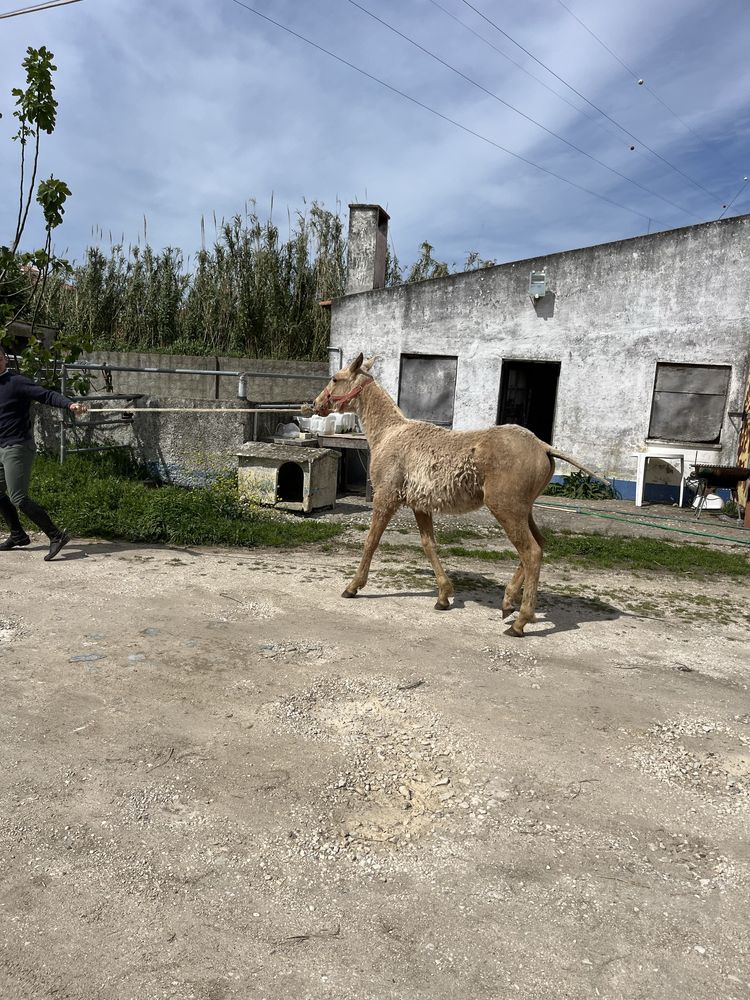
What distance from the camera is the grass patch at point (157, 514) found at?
7.57 m

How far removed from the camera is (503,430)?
17.6 ft

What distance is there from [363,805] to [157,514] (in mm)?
5399

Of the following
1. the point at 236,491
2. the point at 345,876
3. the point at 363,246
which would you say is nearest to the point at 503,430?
the point at 345,876

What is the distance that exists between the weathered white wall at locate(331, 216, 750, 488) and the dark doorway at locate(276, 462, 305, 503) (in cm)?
420

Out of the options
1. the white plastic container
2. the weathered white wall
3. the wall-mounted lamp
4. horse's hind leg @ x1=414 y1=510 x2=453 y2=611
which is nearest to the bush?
the weathered white wall

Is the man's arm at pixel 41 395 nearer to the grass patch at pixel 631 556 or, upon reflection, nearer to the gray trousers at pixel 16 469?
the gray trousers at pixel 16 469

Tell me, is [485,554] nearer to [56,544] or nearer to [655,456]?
[56,544]

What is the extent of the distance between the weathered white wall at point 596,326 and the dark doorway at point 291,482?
4.20m

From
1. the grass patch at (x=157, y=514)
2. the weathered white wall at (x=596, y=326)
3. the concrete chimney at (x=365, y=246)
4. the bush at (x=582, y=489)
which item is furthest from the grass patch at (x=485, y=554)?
the concrete chimney at (x=365, y=246)

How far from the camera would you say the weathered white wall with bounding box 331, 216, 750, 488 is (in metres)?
11.3

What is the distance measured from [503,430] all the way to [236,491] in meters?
4.70

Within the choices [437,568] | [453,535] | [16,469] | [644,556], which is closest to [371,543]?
[437,568]

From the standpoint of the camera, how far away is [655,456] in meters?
11.6

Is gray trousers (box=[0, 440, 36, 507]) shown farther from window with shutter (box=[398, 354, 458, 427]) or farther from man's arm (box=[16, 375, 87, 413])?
window with shutter (box=[398, 354, 458, 427])
